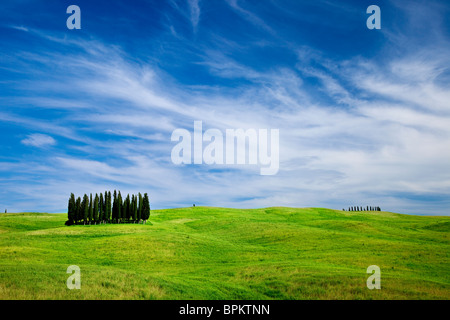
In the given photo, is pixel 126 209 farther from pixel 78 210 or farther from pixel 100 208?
pixel 78 210

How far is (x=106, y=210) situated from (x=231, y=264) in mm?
60415

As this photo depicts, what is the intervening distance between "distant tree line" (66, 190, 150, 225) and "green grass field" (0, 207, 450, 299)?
23884 millimetres

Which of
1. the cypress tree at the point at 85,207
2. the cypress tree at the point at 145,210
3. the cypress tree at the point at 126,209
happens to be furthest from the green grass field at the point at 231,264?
the cypress tree at the point at 126,209

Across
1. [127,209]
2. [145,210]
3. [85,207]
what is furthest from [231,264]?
[85,207]

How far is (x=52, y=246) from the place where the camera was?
163 feet

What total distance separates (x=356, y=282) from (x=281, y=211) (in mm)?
95908

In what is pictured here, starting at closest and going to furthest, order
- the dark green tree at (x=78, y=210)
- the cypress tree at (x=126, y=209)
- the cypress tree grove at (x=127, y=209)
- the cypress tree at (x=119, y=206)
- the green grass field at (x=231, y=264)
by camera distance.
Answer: the green grass field at (x=231, y=264), the dark green tree at (x=78, y=210), the cypress tree at (x=119, y=206), the cypress tree at (x=126, y=209), the cypress tree grove at (x=127, y=209)

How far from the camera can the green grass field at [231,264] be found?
2334cm

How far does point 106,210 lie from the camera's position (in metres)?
90.0

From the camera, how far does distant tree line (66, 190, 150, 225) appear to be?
8888 cm

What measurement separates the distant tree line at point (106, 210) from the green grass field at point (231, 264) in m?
23.9

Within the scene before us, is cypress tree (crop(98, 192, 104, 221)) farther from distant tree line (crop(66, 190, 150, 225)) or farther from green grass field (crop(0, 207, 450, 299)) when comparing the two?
green grass field (crop(0, 207, 450, 299))

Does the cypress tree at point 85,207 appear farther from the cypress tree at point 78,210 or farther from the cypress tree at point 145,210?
the cypress tree at point 145,210
